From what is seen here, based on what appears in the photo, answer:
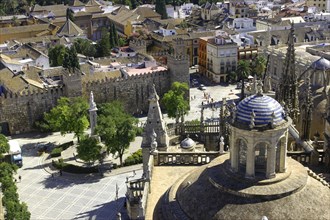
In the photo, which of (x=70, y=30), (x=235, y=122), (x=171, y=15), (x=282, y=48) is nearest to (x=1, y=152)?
(x=235, y=122)

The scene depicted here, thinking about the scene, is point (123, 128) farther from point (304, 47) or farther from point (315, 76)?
point (304, 47)

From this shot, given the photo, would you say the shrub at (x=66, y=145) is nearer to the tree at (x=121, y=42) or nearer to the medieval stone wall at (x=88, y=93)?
the medieval stone wall at (x=88, y=93)

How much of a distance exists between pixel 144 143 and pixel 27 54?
7071 centimetres

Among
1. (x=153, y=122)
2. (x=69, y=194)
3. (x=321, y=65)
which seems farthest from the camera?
(x=69, y=194)

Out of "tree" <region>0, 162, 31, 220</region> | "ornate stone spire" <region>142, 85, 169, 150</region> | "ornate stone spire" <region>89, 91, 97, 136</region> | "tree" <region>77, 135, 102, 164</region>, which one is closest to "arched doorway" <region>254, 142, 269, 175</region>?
"ornate stone spire" <region>142, 85, 169, 150</region>

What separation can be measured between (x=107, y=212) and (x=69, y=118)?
20.7 m

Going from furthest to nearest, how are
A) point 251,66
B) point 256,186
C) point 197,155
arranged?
point 251,66 < point 197,155 < point 256,186

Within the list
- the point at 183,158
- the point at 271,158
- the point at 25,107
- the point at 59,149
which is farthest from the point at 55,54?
the point at 271,158

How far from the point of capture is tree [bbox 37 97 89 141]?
2596 inches

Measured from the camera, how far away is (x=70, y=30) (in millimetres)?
119812

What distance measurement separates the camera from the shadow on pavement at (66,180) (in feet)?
184

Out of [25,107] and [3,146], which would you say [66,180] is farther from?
[25,107]

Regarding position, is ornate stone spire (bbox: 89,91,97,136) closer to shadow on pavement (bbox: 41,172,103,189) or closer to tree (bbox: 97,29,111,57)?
shadow on pavement (bbox: 41,172,103,189)

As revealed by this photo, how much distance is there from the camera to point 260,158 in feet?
63.1
